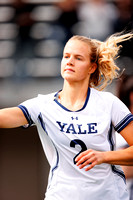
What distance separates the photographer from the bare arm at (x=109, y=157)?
2719 mm

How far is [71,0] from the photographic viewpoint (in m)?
7.76

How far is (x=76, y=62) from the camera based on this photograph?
316 cm

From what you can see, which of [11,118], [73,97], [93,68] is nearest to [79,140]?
[73,97]

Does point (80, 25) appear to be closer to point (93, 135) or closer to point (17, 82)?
point (17, 82)

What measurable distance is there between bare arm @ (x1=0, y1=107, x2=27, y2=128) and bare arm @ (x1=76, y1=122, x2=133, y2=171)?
1.70 feet

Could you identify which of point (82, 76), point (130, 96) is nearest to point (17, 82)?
point (130, 96)

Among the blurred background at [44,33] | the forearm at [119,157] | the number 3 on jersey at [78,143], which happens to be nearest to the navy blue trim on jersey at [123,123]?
the forearm at [119,157]

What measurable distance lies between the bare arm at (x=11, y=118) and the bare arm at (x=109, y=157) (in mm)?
519

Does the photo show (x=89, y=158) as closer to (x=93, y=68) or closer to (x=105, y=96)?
(x=105, y=96)

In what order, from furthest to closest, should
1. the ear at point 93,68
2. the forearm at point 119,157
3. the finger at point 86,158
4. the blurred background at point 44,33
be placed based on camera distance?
1. the blurred background at point 44,33
2. the ear at point 93,68
3. the forearm at point 119,157
4. the finger at point 86,158

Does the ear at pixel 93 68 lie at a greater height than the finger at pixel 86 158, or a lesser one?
greater

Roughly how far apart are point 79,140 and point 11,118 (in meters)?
0.52

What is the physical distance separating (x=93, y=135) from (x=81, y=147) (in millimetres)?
123

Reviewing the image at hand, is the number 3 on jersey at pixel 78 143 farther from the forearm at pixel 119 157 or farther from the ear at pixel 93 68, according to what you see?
the ear at pixel 93 68
